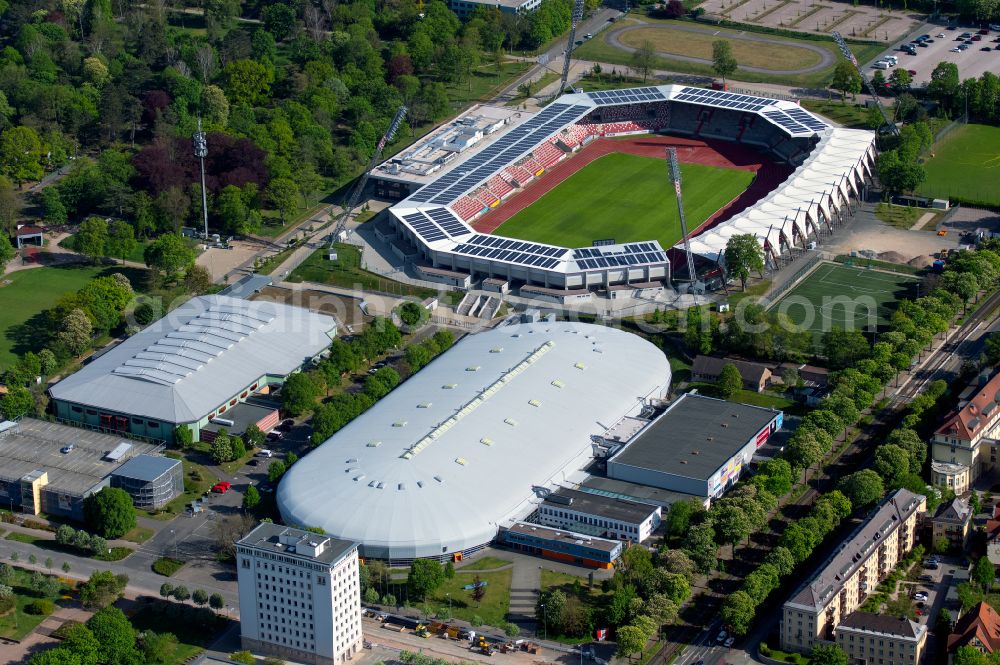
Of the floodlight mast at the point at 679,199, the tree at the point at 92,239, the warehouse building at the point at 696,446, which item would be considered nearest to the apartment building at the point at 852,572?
the warehouse building at the point at 696,446

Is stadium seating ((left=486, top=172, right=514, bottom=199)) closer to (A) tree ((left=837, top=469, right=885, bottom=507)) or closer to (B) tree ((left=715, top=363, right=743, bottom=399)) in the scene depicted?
(B) tree ((left=715, top=363, right=743, bottom=399))

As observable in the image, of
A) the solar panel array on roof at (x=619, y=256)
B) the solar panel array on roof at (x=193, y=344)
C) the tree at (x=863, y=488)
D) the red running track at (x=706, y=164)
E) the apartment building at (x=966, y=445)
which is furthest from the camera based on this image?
the red running track at (x=706, y=164)

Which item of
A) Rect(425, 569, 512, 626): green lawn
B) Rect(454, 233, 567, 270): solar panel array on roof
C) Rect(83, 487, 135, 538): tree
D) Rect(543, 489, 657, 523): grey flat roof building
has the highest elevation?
Rect(454, 233, 567, 270): solar panel array on roof

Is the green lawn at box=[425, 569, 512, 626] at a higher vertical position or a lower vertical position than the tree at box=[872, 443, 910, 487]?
lower

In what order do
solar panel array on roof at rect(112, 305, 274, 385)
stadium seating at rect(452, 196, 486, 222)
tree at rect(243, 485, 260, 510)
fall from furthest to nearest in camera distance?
stadium seating at rect(452, 196, 486, 222) < solar panel array on roof at rect(112, 305, 274, 385) < tree at rect(243, 485, 260, 510)

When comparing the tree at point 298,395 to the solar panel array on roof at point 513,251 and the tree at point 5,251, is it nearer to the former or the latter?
the solar panel array on roof at point 513,251

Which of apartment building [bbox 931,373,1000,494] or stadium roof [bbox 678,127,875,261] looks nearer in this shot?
apartment building [bbox 931,373,1000,494]

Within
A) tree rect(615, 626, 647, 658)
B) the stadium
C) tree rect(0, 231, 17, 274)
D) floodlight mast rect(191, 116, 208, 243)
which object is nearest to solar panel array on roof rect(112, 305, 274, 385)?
the stadium
